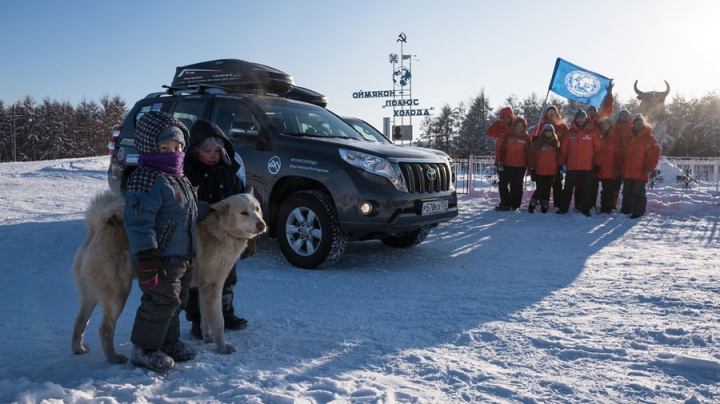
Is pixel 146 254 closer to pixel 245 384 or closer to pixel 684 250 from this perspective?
pixel 245 384

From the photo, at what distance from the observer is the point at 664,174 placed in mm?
17156

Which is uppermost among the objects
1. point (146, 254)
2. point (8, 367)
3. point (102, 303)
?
point (146, 254)

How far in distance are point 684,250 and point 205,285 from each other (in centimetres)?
667

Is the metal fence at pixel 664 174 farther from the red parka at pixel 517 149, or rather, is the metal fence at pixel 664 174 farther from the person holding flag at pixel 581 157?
the person holding flag at pixel 581 157

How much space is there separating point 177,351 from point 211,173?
1247 millimetres

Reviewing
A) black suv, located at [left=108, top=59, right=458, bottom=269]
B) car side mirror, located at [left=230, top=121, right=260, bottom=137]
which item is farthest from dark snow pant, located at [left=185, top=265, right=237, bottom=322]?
car side mirror, located at [left=230, top=121, right=260, bottom=137]

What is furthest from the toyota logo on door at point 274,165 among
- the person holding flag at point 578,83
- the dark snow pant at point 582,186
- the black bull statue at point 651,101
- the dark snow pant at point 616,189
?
the black bull statue at point 651,101

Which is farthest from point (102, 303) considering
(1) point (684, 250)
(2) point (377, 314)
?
(1) point (684, 250)

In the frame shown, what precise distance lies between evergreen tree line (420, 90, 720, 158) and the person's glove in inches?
1484

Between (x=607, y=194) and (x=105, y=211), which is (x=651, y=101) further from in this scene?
(x=105, y=211)

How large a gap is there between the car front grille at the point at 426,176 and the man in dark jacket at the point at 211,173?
2410 millimetres

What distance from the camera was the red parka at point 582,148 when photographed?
1023 cm

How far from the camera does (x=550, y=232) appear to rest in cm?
855

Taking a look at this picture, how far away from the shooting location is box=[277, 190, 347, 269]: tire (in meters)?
5.46
